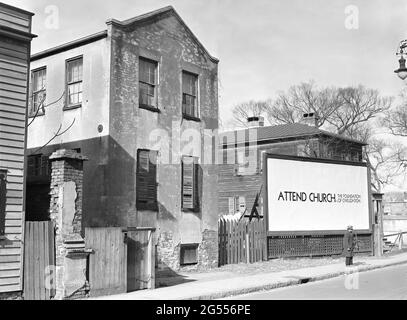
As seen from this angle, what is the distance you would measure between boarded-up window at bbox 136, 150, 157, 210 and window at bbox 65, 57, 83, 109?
9.02 feet

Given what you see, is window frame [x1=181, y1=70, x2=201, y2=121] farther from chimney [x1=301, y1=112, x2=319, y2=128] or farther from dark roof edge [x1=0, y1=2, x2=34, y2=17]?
chimney [x1=301, y1=112, x2=319, y2=128]

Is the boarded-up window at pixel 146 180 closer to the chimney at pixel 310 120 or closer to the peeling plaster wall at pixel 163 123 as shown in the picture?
the peeling plaster wall at pixel 163 123

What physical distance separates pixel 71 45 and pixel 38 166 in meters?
4.25

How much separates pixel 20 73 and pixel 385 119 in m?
47.5

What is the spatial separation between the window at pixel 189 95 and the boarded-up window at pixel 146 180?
242 cm

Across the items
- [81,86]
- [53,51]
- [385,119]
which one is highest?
[385,119]

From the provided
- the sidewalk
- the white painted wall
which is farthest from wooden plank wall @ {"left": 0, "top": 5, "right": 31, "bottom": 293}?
the white painted wall

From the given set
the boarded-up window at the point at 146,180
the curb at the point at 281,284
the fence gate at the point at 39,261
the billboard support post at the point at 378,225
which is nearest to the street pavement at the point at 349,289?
the curb at the point at 281,284

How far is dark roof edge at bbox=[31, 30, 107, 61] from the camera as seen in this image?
16.6 meters

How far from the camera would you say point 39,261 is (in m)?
12.0

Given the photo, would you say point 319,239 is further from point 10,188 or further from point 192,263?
point 10,188

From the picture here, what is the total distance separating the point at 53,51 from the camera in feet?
59.0

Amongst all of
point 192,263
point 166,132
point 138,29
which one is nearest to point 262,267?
point 192,263

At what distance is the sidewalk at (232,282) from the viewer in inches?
506
